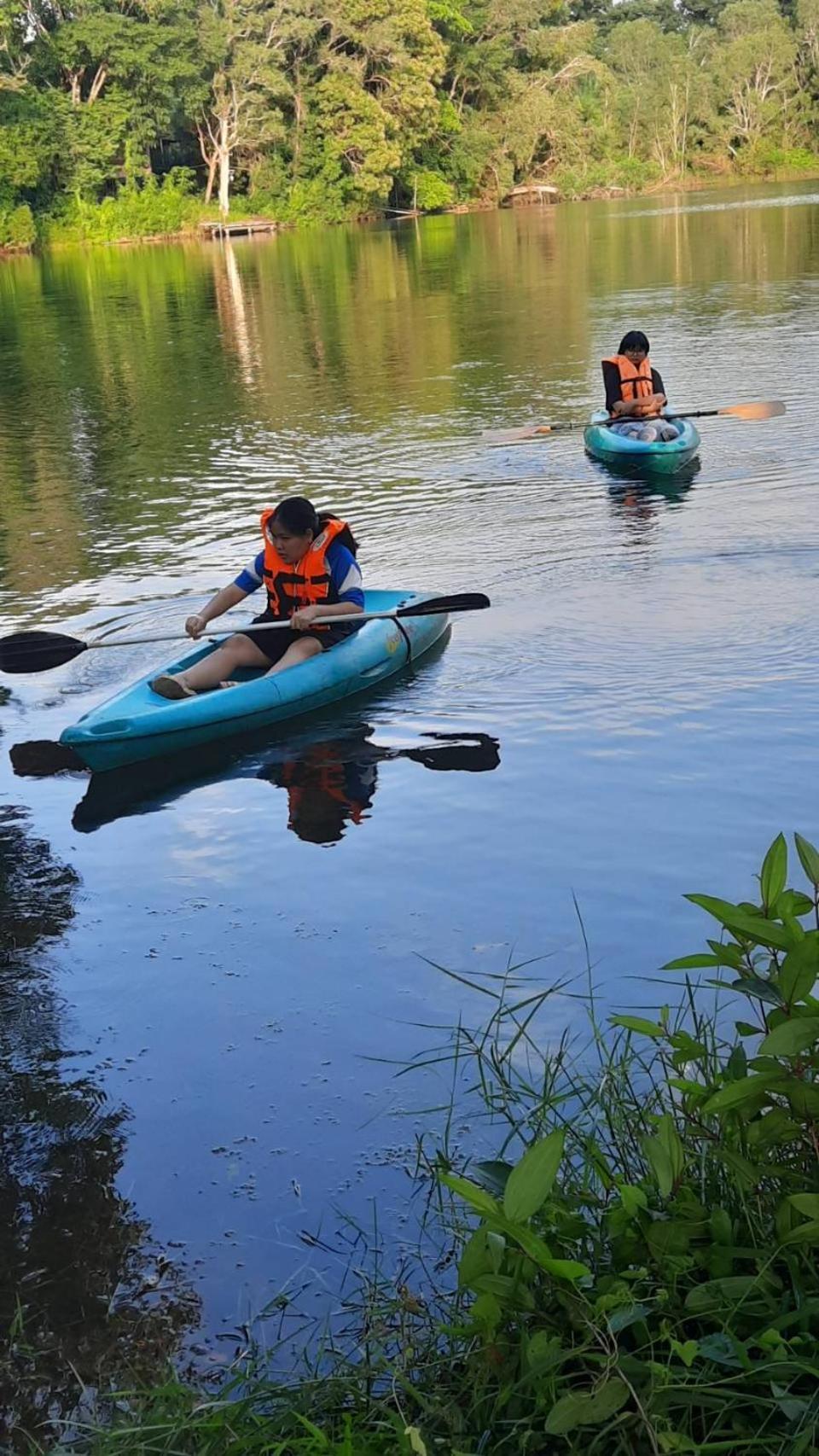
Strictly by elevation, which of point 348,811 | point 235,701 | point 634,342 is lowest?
point 348,811

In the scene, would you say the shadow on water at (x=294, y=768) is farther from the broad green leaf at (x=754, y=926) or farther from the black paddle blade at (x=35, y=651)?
the broad green leaf at (x=754, y=926)

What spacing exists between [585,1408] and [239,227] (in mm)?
47707

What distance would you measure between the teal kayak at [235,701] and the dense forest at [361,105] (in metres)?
37.8

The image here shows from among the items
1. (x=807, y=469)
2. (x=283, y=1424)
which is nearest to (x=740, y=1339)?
(x=283, y=1424)

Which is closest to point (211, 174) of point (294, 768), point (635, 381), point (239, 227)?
point (239, 227)

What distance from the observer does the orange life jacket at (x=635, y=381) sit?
10.8 meters

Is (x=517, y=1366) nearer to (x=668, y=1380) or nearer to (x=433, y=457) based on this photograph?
(x=668, y=1380)

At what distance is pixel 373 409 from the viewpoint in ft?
47.1

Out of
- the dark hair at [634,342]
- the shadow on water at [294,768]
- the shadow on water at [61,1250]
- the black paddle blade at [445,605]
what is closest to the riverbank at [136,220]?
the dark hair at [634,342]

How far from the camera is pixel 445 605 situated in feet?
21.5

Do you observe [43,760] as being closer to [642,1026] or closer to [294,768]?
[294,768]

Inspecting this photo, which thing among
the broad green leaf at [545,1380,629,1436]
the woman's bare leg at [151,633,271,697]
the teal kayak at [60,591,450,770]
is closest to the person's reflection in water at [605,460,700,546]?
the teal kayak at [60,591,450,770]

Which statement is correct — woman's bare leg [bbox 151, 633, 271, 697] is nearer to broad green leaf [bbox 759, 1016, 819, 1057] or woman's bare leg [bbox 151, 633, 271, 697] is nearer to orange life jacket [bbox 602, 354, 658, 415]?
broad green leaf [bbox 759, 1016, 819, 1057]

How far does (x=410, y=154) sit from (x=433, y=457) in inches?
1790
